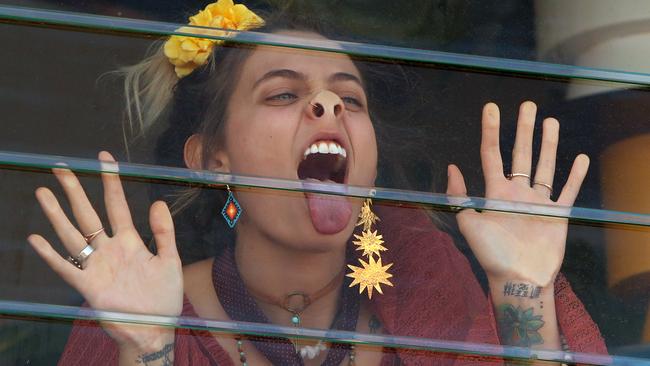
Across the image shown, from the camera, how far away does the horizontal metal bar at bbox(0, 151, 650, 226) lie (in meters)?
2.07

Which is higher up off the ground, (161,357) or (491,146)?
(491,146)

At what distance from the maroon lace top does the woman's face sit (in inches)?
3.8

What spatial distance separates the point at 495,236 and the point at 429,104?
0.26 m

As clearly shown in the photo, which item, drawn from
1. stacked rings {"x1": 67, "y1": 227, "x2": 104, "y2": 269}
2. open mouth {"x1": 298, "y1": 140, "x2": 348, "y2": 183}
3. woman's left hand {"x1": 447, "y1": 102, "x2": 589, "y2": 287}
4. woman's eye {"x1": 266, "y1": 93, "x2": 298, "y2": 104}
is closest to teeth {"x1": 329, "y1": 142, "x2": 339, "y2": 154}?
open mouth {"x1": 298, "y1": 140, "x2": 348, "y2": 183}

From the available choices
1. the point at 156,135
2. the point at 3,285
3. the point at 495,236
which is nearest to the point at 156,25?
the point at 156,135

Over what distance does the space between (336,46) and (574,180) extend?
0.47 metres

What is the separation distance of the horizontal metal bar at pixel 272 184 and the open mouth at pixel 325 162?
17 millimetres

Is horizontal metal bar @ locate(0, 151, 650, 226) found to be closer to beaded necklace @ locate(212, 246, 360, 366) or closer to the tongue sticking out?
the tongue sticking out

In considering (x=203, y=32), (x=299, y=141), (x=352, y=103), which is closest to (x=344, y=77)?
(x=352, y=103)

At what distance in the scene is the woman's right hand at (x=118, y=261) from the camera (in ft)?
6.61

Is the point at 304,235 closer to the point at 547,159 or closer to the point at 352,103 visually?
the point at 352,103

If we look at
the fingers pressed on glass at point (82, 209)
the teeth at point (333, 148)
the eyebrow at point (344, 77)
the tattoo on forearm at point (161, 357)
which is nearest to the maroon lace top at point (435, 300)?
the teeth at point (333, 148)

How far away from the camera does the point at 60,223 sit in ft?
6.70

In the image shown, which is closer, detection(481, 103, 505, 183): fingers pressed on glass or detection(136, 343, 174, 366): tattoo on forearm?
detection(136, 343, 174, 366): tattoo on forearm
